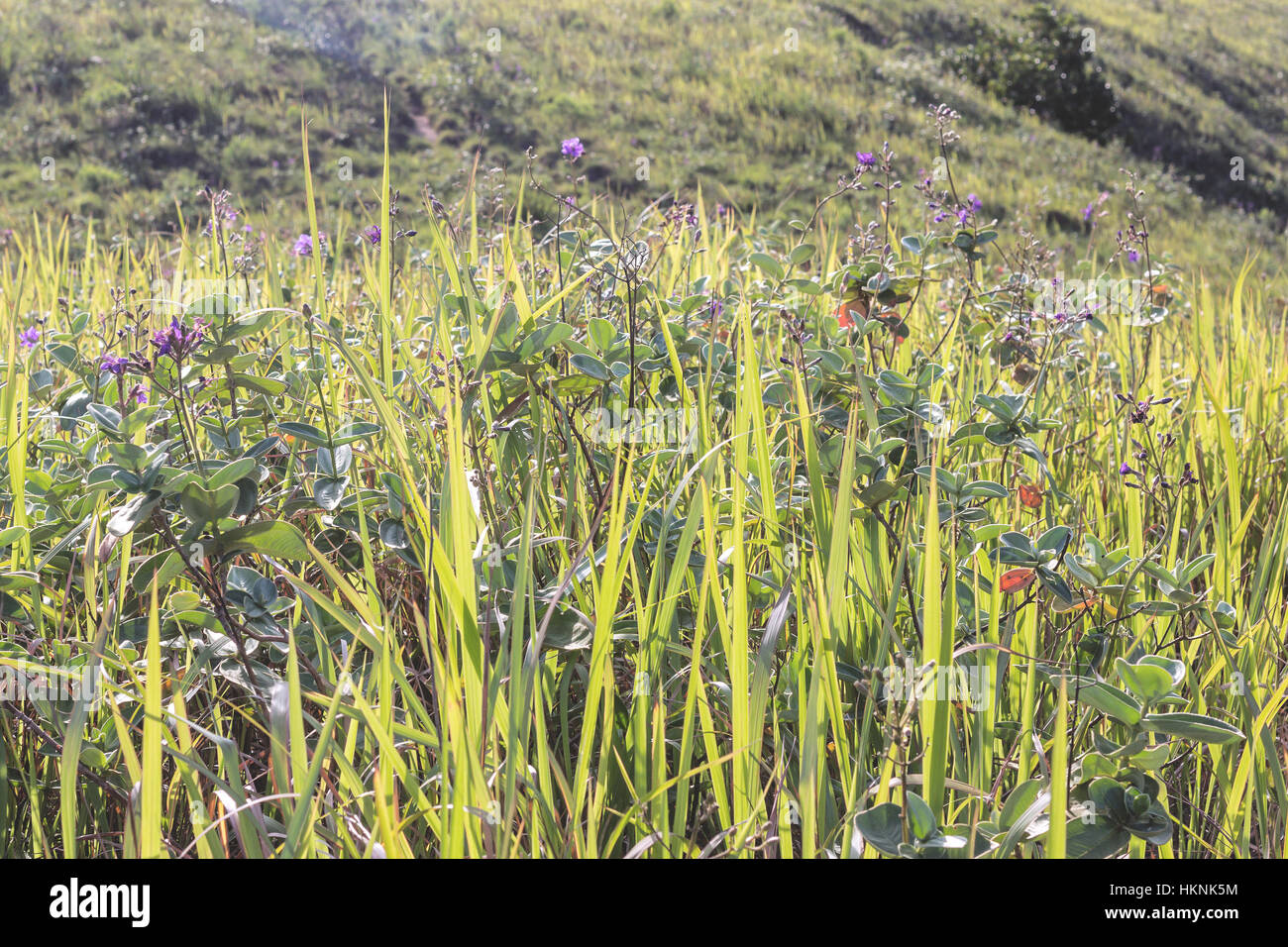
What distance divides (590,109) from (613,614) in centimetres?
1294

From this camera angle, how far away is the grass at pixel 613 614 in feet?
2.60

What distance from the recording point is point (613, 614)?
3.15ft

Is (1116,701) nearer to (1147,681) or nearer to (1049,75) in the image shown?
(1147,681)

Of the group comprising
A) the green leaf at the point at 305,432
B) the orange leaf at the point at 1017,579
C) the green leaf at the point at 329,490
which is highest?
the green leaf at the point at 305,432

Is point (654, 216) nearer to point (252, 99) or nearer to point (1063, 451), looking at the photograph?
point (1063, 451)

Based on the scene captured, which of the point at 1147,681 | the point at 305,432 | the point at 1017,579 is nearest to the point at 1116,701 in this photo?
the point at 1147,681

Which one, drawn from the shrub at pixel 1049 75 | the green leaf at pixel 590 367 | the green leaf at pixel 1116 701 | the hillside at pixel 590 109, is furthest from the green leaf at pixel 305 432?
the shrub at pixel 1049 75

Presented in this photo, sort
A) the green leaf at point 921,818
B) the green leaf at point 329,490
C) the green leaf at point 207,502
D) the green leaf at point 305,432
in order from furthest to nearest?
the green leaf at point 305,432
the green leaf at point 329,490
the green leaf at point 207,502
the green leaf at point 921,818

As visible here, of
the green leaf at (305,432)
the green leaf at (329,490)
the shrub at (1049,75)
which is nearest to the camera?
the green leaf at (329,490)

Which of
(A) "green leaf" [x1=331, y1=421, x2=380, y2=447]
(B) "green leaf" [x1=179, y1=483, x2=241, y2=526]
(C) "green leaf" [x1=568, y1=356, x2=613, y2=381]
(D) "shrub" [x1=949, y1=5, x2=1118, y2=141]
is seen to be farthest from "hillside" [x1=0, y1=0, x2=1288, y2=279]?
(B) "green leaf" [x1=179, y1=483, x2=241, y2=526]

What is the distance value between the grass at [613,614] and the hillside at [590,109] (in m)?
7.92

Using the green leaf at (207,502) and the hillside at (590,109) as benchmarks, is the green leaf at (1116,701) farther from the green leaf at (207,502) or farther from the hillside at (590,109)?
the hillside at (590,109)

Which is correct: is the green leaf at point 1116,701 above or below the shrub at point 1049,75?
below

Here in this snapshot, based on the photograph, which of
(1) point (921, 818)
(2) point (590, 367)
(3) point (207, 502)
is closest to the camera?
(1) point (921, 818)
